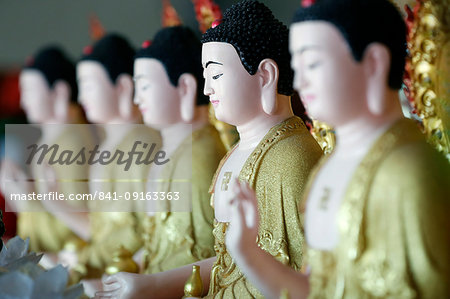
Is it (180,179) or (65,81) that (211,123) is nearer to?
(180,179)

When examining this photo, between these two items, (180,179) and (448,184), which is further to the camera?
(180,179)

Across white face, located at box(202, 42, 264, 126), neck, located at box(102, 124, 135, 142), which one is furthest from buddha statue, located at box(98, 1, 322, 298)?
neck, located at box(102, 124, 135, 142)

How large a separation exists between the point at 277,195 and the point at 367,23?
2.02 feet

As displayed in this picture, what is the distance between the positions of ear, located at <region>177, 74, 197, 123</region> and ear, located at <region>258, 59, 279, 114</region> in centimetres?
63

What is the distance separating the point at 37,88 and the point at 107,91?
28.1 inches

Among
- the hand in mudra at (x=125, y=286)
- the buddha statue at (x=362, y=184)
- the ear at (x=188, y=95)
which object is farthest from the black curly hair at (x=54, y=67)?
the buddha statue at (x=362, y=184)

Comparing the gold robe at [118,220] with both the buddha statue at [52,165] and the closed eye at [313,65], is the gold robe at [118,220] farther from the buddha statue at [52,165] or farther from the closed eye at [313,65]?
the closed eye at [313,65]

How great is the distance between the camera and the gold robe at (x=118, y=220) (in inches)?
108

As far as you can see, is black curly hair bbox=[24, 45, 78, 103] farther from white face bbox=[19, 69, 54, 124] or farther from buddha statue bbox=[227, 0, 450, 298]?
buddha statue bbox=[227, 0, 450, 298]

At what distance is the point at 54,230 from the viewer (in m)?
3.33

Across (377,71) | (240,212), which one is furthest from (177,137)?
(377,71)

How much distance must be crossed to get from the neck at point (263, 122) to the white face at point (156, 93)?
24.3 inches

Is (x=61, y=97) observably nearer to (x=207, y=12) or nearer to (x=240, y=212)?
(x=207, y=12)

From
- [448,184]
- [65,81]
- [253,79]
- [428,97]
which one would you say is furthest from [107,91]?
[448,184]
